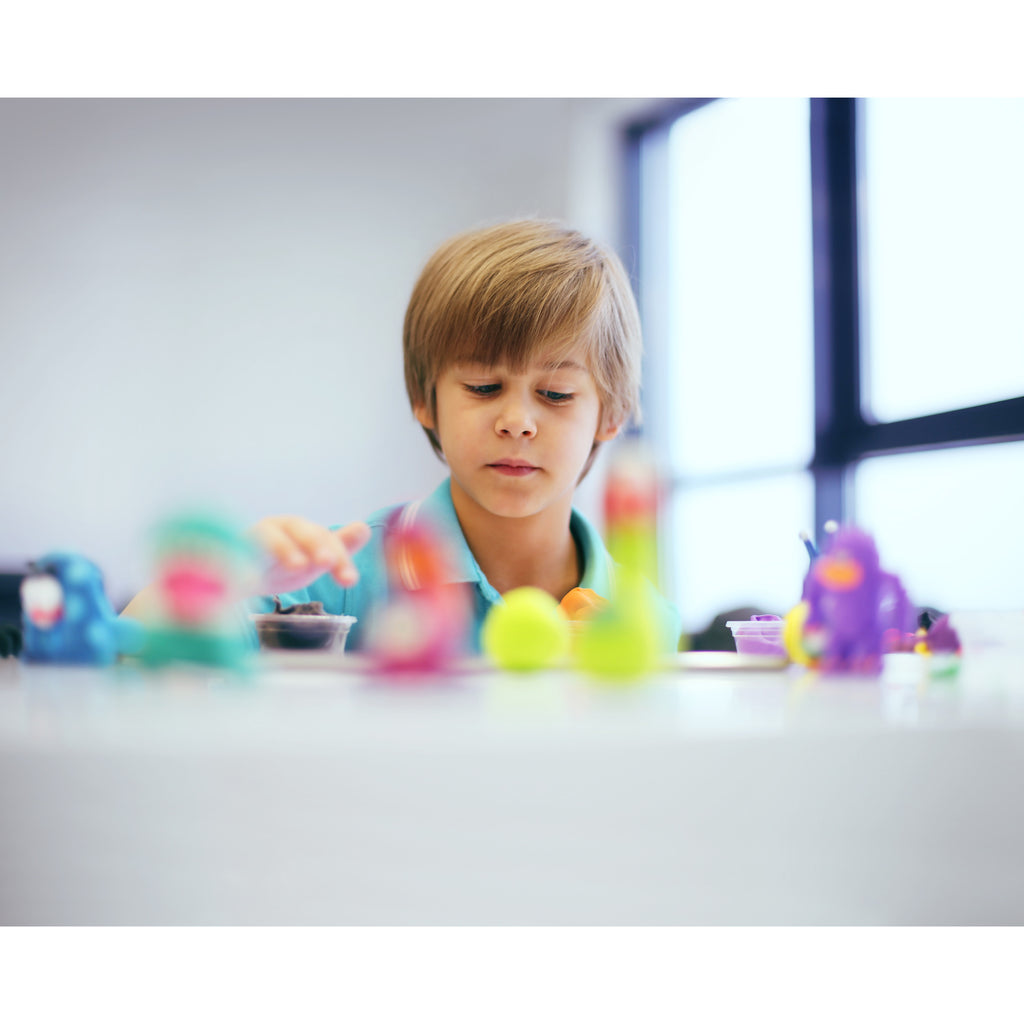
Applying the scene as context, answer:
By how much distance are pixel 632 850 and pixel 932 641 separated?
0.35 m

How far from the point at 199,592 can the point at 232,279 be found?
2576mm

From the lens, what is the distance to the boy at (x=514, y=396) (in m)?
0.95

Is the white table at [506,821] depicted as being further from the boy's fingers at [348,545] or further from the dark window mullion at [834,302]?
the dark window mullion at [834,302]

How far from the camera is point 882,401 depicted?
1.95 metres

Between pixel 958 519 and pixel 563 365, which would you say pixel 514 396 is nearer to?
pixel 563 365

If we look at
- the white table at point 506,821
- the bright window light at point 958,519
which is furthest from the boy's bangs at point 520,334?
the bright window light at point 958,519

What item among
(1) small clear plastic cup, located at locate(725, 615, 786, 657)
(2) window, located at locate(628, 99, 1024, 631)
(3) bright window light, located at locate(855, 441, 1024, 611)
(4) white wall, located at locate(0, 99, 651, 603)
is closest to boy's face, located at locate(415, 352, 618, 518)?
(1) small clear plastic cup, located at locate(725, 615, 786, 657)

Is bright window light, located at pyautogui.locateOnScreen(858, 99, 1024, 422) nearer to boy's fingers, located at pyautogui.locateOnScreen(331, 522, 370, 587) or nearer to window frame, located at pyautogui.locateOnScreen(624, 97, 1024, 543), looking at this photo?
window frame, located at pyautogui.locateOnScreen(624, 97, 1024, 543)

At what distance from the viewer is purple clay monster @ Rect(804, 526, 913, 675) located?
1.54 feet

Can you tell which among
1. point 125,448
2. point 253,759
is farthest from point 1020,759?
point 125,448

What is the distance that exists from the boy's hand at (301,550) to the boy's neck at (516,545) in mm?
566

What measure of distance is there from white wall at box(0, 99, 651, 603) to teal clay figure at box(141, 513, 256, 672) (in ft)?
7.65

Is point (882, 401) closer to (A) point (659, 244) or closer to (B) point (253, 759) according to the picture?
(A) point (659, 244)

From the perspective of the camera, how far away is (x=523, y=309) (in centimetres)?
97
